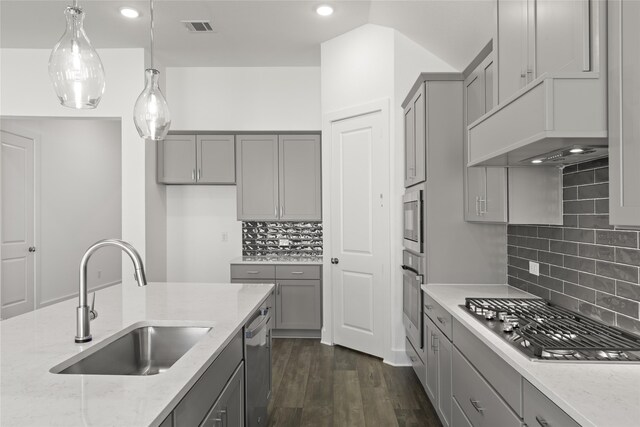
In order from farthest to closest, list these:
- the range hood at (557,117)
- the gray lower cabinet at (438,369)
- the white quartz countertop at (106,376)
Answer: the gray lower cabinet at (438,369) → the range hood at (557,117) → the white quartz countertop at (106,376)

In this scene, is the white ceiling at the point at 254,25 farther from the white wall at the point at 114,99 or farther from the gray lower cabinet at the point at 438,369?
the gray lower cabinet at the point at 438,369

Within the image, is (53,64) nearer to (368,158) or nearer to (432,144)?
(432,144)

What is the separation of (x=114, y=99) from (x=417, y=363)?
4.09m

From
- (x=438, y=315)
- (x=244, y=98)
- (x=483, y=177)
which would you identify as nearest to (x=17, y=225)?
(x=244, y=98)

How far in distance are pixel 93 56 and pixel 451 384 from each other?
238 cm

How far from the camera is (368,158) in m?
3.94

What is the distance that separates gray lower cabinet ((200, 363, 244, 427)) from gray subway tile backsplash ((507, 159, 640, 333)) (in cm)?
173

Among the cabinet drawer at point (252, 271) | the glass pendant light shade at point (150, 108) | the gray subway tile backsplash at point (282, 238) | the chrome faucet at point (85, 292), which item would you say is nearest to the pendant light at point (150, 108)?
the glass pendant light shade at point (150, 108)

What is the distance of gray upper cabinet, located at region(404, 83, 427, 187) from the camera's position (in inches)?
119

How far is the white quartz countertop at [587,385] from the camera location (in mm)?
1043

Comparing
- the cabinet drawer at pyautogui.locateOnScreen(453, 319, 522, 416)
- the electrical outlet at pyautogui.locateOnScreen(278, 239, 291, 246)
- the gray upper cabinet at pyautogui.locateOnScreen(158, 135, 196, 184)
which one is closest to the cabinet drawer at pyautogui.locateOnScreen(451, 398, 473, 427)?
the cabinet drawer at pyautogui.locateOnScreen(453, 319, 522, 416)

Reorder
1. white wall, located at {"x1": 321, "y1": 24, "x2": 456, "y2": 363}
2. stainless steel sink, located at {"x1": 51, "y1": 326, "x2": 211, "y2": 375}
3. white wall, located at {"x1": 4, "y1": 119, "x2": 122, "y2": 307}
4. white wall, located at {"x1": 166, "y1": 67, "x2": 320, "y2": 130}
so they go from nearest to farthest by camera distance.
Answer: stainless steel sink, located at {"x1": 51, "y1": 326, "x2": 211, "y2": 375} < white wall, located at {"x1": 321, "y1": 24, "x2": 456, "y2": 363} < white wall, located at {"x1": 166, "y1": 67, "x2": 320, "y2": 130} < white wall, located at {"x1": 4, "y1": 119, "x2": 122, "y2": 307}

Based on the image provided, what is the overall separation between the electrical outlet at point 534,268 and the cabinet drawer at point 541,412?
1331mm

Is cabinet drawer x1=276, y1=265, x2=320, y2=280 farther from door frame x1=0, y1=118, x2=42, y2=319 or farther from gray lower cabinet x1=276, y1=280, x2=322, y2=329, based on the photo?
door frame x1=0, y1=118, x2=42, y2=319
